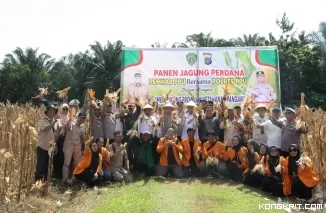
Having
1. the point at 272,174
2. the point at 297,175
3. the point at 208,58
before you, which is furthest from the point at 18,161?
the point at 208,58

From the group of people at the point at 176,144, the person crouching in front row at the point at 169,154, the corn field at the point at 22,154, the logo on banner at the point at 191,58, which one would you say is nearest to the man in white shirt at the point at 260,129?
the group of people at the point at 176,144

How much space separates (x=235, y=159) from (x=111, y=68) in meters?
21.3

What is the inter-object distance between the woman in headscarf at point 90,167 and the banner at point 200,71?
10.7 feet

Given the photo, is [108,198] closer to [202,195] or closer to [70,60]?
[202,195]

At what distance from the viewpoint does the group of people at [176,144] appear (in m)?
6.80

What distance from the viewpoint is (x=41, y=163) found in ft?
22.1

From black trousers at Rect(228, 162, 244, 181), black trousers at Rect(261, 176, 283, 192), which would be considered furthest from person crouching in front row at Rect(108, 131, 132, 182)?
black trousers at Rect(261, 176, 283, 192)

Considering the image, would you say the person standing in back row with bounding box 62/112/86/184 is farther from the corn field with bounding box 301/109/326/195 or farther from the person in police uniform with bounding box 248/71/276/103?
the person in police uniform with bounding box 248/71/276/103

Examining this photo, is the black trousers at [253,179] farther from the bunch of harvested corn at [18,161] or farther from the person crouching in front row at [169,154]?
the bunch of harvested corn at [18,161]

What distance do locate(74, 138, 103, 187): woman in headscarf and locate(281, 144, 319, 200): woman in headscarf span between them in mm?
3270

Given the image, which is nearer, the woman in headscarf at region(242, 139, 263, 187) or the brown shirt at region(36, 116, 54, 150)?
the brown shirt at region(36, 116, 54, 150)

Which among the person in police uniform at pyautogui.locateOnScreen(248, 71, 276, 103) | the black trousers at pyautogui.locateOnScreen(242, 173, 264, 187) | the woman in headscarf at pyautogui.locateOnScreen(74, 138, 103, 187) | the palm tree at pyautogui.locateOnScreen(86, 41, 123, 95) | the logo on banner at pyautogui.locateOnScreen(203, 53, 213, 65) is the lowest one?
the black trousers at pyautogui.locateOnScreen(242, 173, 264, 187)

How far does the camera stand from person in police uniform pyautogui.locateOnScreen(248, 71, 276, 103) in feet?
33.1

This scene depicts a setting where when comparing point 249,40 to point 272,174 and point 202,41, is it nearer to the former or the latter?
point 202,41
